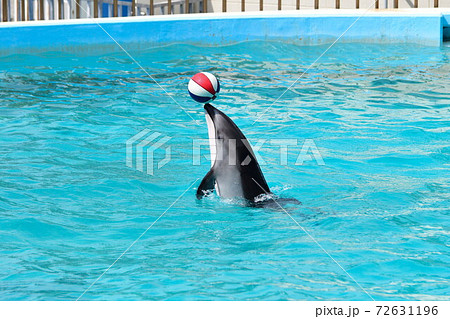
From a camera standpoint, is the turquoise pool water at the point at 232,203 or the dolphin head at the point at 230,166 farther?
the dolphin head at the point at 230,166

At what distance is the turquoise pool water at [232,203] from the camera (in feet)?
11.5

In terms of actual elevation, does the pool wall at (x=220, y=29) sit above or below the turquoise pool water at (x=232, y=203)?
above

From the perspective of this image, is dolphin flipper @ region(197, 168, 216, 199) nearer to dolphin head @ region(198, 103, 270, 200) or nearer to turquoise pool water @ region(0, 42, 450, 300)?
dolphin head @ region(198, 103, 270, 200)

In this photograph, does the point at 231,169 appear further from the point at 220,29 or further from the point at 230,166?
the point at 220,29

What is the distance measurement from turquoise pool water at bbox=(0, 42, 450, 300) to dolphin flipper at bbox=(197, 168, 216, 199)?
12 centimetres

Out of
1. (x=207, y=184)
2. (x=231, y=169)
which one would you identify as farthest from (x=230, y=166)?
(x=207, y=184)

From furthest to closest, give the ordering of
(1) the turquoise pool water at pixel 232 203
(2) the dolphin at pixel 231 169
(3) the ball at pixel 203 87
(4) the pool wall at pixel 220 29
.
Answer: (4) the pool wall at pixel 220 29
(2) the dolphin at pixel 231 169
(3) the ball at pixel 203 87
(1) the turquoise pool water at pixel 232 203

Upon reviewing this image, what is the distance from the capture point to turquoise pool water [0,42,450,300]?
11.5 ft

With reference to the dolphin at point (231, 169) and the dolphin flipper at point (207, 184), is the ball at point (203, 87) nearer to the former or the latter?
the dolphin at point (231, 169)

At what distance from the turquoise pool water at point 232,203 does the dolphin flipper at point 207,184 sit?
12 centimetres

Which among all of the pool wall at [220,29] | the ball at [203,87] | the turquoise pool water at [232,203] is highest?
the pool wall at [220,29]

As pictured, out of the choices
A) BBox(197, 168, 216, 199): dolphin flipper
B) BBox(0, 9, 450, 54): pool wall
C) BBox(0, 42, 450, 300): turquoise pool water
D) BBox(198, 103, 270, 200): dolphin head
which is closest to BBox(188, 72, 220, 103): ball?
BBox(198, 103, 270, 200): dolphin head

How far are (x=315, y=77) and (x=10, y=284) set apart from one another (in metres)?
6.67

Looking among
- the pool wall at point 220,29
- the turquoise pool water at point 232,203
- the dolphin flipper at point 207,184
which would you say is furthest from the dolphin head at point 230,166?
the pool wall at point 220,29
